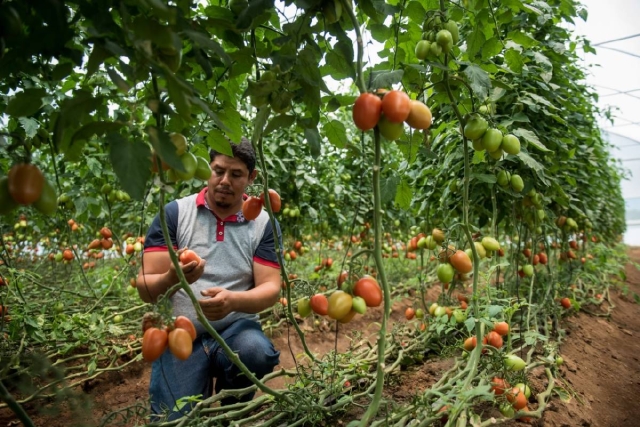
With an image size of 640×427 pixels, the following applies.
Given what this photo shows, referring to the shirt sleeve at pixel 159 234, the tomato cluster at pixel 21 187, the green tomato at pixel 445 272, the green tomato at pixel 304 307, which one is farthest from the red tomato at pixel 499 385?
the tomato cluster at pixel 21 187

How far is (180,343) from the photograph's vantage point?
2.63ft

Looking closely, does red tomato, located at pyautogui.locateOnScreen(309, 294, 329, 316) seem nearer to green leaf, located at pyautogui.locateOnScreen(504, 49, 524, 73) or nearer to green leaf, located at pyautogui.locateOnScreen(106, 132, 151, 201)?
green leaf, located at pyautogui.locateOnScreen(106, 132, 151, 201)

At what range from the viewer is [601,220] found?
4926 millimetres

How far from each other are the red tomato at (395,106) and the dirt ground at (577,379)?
2.29ft

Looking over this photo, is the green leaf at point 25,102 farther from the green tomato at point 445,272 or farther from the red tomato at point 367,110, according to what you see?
the green tomato at point 445,272

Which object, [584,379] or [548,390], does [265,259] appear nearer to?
[548,390]

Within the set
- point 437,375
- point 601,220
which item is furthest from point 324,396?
point 601,220

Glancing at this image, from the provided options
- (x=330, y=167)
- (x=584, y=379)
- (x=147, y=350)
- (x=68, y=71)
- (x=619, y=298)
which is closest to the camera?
(x=68, y=71)

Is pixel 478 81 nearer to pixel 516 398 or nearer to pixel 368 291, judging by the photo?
pixel 368 291

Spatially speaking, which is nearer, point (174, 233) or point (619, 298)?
point (174, 233)

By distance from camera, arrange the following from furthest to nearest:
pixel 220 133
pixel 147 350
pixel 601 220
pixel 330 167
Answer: pixel 601 220
pixel 330 167
pixel 220 133
pixel 147 350

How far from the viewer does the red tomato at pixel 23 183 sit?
635mm

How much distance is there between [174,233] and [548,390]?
5.31 feet

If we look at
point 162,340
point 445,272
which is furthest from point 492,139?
point 162,340
